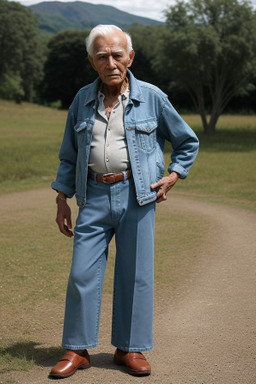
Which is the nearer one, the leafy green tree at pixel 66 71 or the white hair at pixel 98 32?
the white hair at pixel 98 32

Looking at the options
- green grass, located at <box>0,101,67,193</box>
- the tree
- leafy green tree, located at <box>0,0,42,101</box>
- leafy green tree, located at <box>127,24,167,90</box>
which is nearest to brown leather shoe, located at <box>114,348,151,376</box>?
green grass, located at <box>0,101,67,193</box>

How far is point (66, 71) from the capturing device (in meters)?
68.8

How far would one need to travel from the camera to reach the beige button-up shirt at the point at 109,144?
3.62 metres

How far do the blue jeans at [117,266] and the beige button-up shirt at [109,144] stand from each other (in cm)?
11

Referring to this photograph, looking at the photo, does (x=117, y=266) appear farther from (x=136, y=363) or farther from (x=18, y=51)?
(x=18, y=51)

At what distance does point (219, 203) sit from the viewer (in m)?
11.8

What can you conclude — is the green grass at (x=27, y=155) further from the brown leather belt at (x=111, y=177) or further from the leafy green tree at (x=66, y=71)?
the leafy green tree at (x=66, y=71)

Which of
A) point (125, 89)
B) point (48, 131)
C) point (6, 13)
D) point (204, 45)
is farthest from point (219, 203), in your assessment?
point (6, 13)

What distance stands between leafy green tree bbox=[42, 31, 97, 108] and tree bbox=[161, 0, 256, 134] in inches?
1539

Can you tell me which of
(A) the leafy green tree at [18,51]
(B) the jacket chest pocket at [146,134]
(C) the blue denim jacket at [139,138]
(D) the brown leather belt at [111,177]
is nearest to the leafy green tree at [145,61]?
(A) the leafy green tree at [18,51]

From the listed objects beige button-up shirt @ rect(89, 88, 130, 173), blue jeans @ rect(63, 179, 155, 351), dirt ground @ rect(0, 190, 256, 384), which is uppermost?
beige button-up shirt @ rect(89, 88, 130, 173)

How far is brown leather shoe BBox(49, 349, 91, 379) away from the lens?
360 cm

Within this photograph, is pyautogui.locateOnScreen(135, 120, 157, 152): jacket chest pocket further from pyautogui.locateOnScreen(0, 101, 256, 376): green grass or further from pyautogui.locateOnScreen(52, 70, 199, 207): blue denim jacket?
pyautogui.locateOnScreen(0, 101, 256, 376): green grass

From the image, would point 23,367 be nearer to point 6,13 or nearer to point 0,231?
point 0,231
